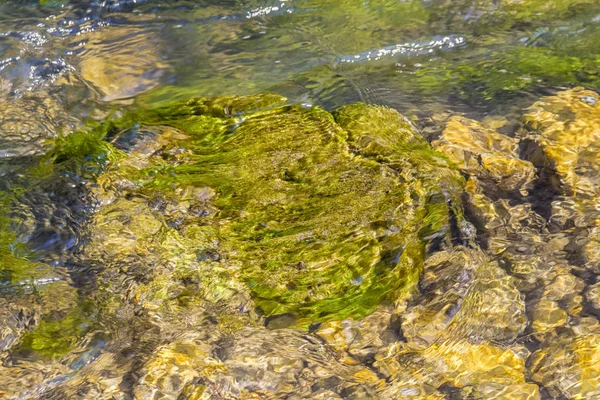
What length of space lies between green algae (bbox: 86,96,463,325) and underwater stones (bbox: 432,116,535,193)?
0.44 ft

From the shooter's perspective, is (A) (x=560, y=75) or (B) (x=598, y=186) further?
(A) (x=560, y=75)

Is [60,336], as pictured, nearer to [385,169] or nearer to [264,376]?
[264,376]

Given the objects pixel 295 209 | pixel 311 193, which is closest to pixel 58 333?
pixel 295 209

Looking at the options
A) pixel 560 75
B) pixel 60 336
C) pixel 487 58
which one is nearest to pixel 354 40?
pixel 487 58

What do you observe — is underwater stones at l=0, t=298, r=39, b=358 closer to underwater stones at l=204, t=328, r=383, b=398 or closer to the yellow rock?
underwater stones at l=204, t=328, r=383, b=398

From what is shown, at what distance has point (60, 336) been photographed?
3.02 m

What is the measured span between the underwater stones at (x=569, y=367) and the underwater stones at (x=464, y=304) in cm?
18

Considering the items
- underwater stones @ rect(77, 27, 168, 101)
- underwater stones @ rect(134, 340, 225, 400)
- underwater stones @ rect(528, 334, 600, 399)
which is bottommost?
underwater stones @ rect(528, 334, 600, 399)

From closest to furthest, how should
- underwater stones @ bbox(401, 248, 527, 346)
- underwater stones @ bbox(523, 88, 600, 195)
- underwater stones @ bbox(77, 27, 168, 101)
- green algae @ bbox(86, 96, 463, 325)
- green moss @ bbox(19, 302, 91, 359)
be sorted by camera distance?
green moss @ bbox(19, 302, 91, 359) < underwater stones @ bbox(401, 248, 527, 346) < green algae @ bbox(86, 96, 463, 325) < underwater stones @ bbox(523, 88, 600, 195) < underwater stones @ bbox(77, 27, 168, 101)

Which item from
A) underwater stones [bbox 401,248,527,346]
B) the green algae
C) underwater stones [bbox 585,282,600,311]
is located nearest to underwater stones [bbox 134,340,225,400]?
the green algae

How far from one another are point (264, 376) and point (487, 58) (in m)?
3.47

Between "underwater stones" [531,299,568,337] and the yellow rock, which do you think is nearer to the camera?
the yellow rock

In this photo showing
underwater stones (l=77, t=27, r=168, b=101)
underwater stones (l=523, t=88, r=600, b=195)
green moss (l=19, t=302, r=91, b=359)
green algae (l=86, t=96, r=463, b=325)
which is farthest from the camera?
underwater stones (l=77, t=27, r=168, b=101)

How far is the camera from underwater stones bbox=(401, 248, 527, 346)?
3.10 meters
